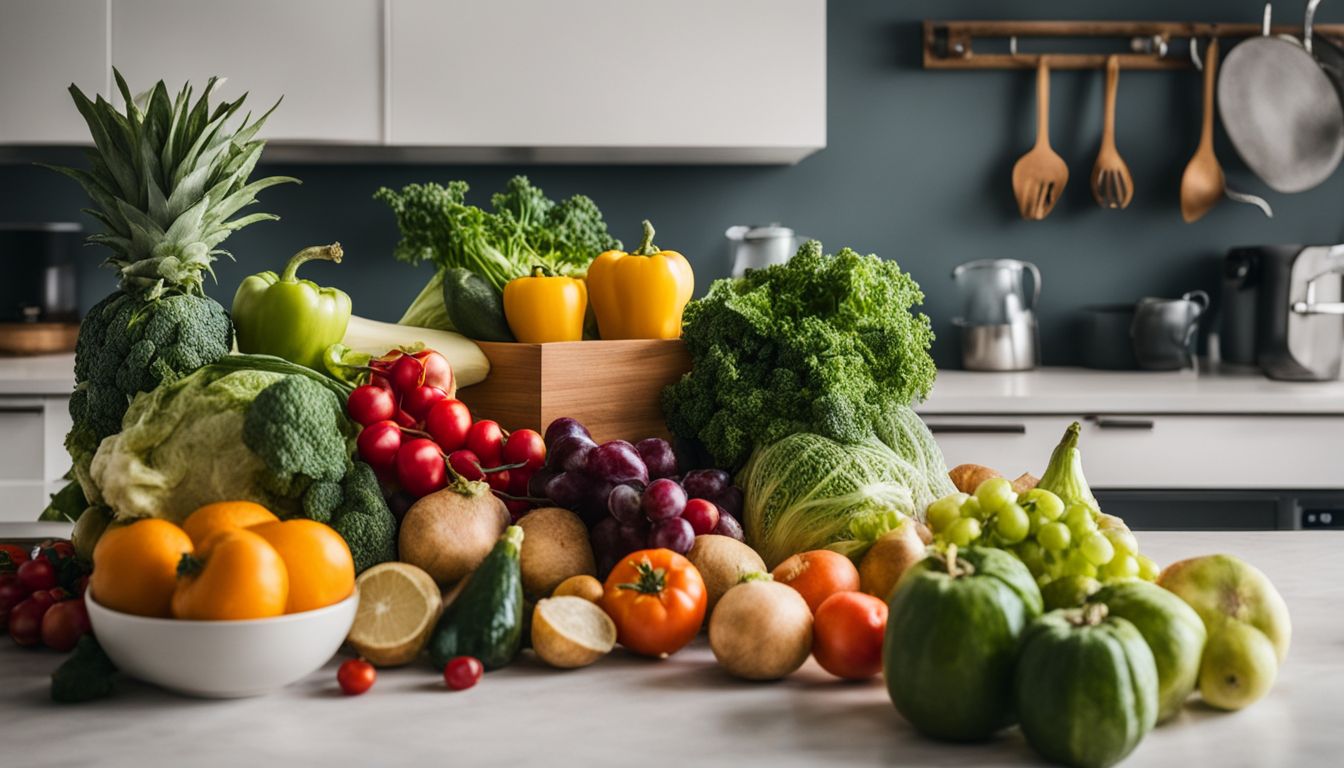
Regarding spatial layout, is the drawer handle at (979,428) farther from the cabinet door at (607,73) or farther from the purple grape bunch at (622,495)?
the purple grape bunch at (622,495)

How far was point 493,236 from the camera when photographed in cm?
192

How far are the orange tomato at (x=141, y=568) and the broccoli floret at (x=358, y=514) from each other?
0.61 feet

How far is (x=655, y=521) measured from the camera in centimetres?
121

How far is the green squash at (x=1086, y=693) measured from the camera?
34.0 inches

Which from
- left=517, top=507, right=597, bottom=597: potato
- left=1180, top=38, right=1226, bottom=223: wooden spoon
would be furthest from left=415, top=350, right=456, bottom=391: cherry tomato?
left=1180, top=38, right=1226, bottom=223: wooden spoon

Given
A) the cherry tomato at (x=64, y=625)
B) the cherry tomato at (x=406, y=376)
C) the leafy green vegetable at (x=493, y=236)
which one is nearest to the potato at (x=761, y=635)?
the cherry tomato at (x=406, y=376)

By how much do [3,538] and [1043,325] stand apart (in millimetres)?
3211

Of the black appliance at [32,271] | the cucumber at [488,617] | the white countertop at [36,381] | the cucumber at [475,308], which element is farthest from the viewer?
the black appliance at [32,271]

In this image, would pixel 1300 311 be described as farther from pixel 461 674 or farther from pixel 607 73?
pixel 461 674

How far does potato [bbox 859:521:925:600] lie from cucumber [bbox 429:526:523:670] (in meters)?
0.36

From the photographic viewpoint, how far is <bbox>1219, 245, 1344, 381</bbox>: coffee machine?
3.25m

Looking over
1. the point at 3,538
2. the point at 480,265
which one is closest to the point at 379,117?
the point at 480,265

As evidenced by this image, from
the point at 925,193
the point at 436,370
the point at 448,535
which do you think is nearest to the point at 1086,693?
the point at 448,535

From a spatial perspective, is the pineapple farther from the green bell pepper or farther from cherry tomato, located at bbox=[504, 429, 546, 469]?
cherry tomato, located at bbox=[504, 429, 546, 469]
